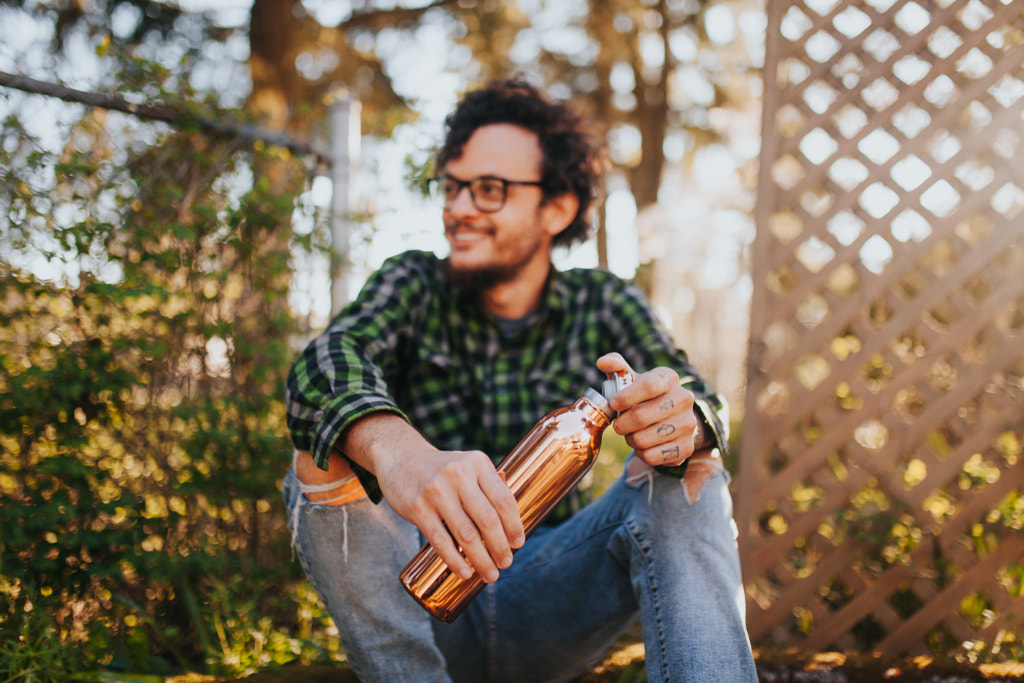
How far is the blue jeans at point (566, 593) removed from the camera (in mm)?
1126

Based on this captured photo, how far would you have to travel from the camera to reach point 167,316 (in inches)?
76.6

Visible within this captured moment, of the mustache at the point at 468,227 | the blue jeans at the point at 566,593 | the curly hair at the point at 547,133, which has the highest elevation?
the curly hair at the point at 547,133

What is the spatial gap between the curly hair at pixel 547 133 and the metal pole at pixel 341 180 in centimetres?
52

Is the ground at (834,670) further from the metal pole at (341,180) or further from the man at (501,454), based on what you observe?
the metal pole at (341,180)

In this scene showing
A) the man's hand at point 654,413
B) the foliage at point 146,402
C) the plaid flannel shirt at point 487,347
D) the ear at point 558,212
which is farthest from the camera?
the ear at point 558,212

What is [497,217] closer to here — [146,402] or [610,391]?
[610,391]

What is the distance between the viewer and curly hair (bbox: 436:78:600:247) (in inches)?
73.8

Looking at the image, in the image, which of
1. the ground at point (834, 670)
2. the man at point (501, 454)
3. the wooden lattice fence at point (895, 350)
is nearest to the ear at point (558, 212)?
the man at point (501, 454)

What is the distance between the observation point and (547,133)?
6.35 feet

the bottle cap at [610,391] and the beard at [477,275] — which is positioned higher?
the beard at [477,275]

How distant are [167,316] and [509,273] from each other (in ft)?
3.53

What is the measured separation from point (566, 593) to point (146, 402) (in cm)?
139

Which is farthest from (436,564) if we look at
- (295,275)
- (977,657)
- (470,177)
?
(977,657)

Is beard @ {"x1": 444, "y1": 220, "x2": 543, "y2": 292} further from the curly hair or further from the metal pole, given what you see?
the metal pole
